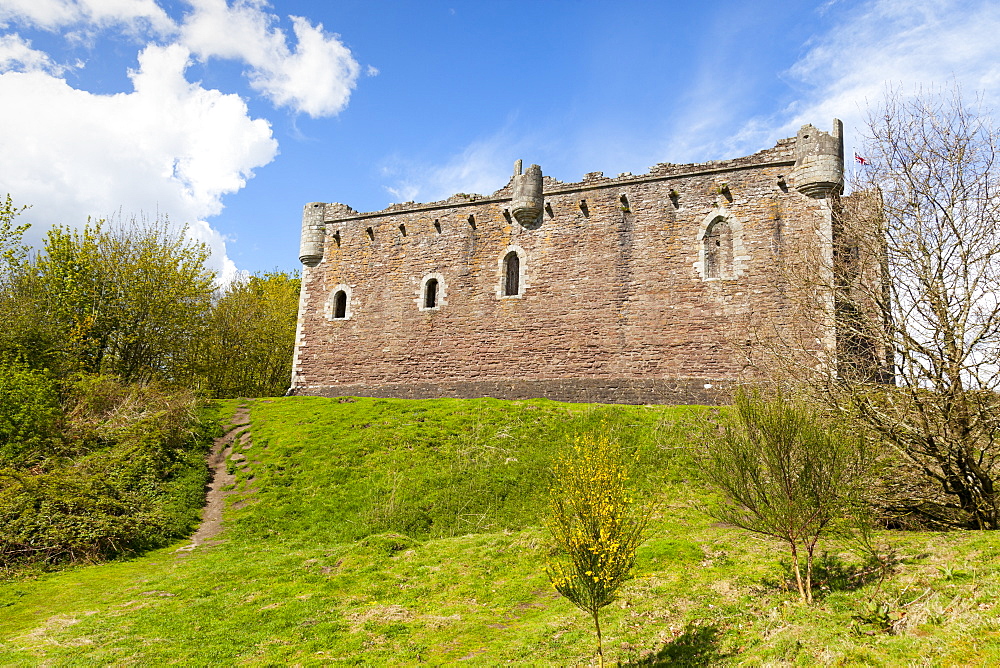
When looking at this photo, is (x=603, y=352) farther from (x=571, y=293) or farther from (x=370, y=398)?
(x=370, y=398)

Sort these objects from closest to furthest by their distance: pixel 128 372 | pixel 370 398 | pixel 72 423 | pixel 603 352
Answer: pixel 72 423
pixel 603 352
pixel 370 398
pixel 128 372

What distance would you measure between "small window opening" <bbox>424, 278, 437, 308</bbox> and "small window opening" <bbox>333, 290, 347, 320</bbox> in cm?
354

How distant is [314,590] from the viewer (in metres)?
10.2

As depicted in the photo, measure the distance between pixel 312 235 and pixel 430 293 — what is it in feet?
19.6

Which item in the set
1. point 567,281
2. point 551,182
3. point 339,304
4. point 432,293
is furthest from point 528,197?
point 339,304

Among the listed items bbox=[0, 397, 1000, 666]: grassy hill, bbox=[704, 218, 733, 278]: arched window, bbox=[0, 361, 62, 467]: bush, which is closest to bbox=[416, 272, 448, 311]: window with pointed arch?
bbox=[0, 397, 1000, 666]: grassy hill

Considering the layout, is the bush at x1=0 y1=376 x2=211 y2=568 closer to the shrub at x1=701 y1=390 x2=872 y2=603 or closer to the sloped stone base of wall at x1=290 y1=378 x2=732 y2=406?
the sloped stone base of wall at x1=290 y1=378 x2=732 y2=406

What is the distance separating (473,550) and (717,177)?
45.4 feet

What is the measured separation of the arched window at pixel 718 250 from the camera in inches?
750

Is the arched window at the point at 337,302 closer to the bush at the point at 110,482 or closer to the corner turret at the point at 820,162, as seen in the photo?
the bush at the point at 110,482

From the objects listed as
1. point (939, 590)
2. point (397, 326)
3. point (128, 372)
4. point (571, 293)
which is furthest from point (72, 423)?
point (939, 590)

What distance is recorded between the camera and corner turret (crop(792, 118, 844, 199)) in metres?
17.9

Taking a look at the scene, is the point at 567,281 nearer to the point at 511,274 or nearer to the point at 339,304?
the point at 511,274

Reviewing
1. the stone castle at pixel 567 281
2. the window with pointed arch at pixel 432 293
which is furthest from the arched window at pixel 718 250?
the window with pointed arch at pixel 432 293
